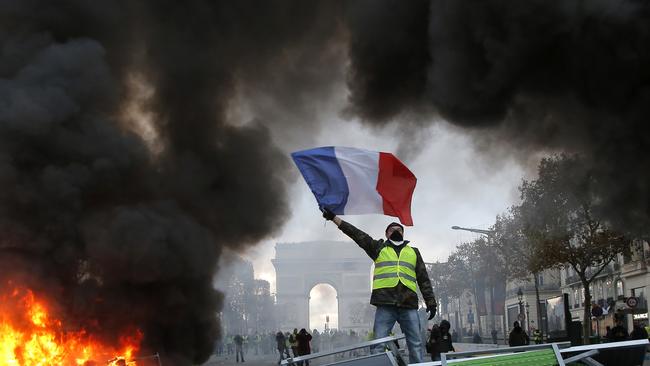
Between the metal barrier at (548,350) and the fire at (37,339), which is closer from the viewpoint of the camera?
the metal barrier at (548,350)

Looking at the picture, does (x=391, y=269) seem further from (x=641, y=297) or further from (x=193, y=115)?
(x=641, y=297)

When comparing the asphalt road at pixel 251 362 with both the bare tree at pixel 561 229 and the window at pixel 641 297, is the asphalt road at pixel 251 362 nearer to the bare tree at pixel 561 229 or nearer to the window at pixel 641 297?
the bare tree at pixel 561 229

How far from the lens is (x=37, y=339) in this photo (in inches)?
692

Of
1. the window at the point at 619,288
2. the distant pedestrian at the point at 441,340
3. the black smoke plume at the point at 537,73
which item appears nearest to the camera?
the black smoke plume at the point at 537,73

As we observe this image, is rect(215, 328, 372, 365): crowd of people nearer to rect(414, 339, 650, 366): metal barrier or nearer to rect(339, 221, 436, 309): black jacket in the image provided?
rect(339, 221, 436, 309): black jacket

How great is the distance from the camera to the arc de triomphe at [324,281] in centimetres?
9925

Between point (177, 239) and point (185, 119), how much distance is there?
3135 millimetres

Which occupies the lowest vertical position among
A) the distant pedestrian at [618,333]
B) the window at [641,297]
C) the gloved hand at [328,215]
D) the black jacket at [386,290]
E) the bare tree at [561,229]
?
the distant pedestrian at [618,333]

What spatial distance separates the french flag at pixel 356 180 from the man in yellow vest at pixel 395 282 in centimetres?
68

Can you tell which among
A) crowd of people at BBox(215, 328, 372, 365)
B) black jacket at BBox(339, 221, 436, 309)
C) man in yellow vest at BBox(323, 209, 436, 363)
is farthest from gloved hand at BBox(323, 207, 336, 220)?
crowd of people at BBox(215, 328, 372, 365)

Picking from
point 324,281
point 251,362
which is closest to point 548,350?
point 251,362

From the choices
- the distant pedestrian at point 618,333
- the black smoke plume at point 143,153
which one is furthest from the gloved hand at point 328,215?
the distant pedestrian at point 618,333

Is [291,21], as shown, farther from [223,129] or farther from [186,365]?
[186,365]

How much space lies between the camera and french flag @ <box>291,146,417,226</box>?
8828 mm
